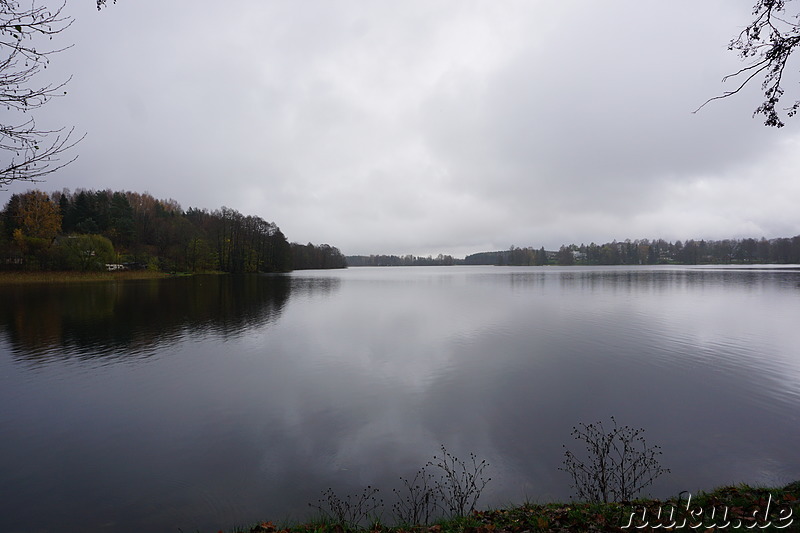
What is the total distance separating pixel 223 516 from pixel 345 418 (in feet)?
11.9

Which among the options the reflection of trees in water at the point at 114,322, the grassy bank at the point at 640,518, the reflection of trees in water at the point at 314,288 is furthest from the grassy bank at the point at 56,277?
the grassy bank at the point at 640,518

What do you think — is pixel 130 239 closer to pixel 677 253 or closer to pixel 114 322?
pixel 114 322

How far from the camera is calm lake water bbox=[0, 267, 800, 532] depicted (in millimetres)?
6117

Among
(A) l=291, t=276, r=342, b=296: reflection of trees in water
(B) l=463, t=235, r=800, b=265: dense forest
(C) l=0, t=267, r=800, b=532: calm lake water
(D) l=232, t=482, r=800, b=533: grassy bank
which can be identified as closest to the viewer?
(D) l=232, t=482, r=800, b=533: grassy bank

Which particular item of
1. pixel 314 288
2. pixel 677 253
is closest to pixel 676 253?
pixel 677 253

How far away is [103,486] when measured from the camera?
6188 mm

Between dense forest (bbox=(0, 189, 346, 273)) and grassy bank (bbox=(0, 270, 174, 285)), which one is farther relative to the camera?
dense forest (bbox=(0, 189, 346, 273))

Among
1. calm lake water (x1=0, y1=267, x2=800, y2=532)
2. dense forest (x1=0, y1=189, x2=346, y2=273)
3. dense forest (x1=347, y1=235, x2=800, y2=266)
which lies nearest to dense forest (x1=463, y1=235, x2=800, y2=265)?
dense forest (x1=347, y1=235, x2=800, y2=266)

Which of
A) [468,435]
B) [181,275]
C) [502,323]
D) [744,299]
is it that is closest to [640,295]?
[744,299]

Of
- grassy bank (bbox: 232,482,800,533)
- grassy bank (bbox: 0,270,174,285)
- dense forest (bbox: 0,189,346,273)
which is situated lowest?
grassy bank (bbox: 232,482,800,533)

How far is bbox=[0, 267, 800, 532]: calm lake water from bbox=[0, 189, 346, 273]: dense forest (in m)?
40.1

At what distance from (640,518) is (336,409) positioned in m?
6.73

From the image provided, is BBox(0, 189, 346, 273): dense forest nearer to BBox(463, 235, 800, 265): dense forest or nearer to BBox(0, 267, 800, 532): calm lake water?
BBox(0, 267, 800, 532): calm lake water

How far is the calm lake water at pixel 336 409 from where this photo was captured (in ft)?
20.1
